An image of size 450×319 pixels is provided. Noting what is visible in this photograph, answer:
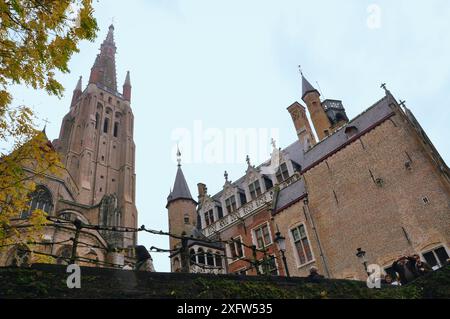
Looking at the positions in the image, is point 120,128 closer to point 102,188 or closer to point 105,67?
point 102,188

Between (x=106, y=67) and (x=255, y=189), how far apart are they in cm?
5457

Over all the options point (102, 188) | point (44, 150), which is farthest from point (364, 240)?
point (102, 188)

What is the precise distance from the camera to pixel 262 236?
2167 cm

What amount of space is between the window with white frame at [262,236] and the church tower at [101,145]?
23722 mm

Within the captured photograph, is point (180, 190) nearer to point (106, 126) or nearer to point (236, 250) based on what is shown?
point (236, 250)

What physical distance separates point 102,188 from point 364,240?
1557 inches

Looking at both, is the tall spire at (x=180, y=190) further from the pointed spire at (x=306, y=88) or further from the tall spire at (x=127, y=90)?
the tall spire at (x=127, y=90)

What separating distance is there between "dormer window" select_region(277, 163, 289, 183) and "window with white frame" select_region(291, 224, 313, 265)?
15.3 ft

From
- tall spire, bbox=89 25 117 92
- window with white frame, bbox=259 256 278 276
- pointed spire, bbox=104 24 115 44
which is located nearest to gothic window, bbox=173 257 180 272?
window with white frame, bbox=259 256 278 276

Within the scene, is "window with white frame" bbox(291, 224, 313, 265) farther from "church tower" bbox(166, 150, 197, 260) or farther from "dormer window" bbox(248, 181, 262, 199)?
"church tower" bbox(166, 150, 197, 260)

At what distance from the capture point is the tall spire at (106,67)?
61081mm

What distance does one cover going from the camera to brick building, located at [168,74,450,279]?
15.2m

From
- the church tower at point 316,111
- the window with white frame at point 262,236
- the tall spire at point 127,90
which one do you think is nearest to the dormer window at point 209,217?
the window with white frame at point 262,236
